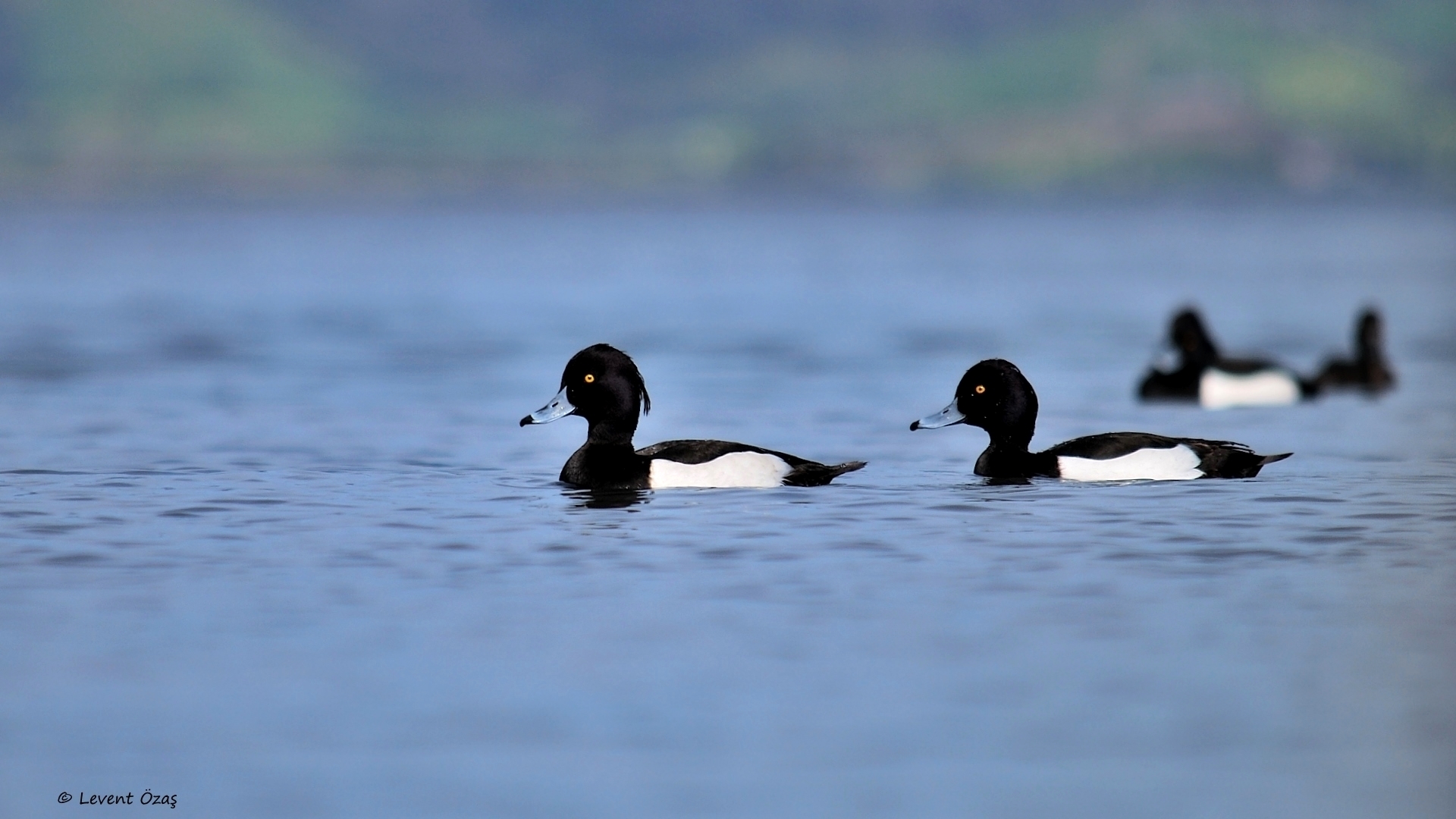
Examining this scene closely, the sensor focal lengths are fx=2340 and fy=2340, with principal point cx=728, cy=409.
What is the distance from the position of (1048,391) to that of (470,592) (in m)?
14.3

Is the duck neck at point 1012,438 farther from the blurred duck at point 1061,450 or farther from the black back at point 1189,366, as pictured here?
the black back at point 1189,366

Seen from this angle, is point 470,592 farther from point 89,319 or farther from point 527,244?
point 527,244

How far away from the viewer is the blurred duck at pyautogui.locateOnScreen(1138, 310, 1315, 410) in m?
23.9

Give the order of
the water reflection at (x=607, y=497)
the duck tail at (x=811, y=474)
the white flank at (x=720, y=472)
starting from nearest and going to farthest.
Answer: the water reflection at (x=607, y=497), the white flank at (x=720, y=472), the duck tail at (x=811, y=474)

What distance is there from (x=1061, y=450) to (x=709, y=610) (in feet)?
17.8

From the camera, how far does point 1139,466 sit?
16141 mm

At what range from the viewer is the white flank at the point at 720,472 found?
15.9 metres

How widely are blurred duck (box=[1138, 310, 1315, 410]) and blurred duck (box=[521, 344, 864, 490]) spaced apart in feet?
27.6

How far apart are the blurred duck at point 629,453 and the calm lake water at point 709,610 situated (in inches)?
7.8

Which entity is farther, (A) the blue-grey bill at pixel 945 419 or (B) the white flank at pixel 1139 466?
(A) the blue-grey bill at pixel 945 419

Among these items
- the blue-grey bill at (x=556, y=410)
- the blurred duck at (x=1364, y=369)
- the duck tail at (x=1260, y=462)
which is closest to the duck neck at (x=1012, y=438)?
the duck tail at (x=1260, y=462)

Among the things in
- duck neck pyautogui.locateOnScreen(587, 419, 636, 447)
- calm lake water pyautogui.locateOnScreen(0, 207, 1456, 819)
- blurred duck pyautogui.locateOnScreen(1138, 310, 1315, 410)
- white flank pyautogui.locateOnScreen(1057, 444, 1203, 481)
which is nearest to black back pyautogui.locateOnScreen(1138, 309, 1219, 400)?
blurred duck pyautogui.locateOnScreen(1138, 310, 1315, 410)

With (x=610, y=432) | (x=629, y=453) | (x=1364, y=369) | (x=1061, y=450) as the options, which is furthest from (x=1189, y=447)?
(x=1364, y=369)

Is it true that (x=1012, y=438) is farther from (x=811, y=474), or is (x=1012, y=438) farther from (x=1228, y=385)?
(x=1228, y=385)
